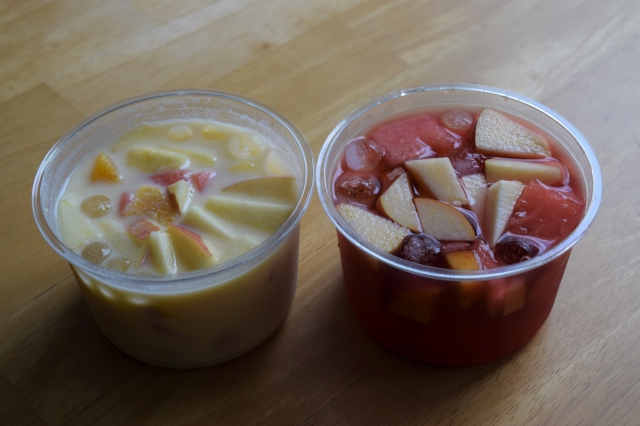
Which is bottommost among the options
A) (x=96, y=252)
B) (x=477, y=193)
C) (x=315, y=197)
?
(x=315, y=197)

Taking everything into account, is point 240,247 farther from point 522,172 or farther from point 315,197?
point 522,172

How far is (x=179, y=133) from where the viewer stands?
54.3 inches

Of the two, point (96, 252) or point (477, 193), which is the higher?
point (477, 193)

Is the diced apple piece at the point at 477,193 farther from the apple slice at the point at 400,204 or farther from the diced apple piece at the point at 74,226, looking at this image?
the diced apple piece at the point at 74,226

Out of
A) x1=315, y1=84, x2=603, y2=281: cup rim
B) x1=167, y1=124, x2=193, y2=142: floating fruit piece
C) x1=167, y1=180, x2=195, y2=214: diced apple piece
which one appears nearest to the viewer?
x1=315, y1=84, x2=603, y2=281: cup rim

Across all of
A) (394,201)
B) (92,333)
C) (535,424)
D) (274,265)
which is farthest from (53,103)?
(535,424)

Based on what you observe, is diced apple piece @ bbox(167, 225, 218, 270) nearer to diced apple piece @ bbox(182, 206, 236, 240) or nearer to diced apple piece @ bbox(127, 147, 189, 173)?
diced apple piece @ bbox(182, 206, 236, 240)

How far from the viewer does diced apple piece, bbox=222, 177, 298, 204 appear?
4.09 ft

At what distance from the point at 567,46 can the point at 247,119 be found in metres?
0.95

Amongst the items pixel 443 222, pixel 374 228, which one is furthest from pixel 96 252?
pixel 443 222

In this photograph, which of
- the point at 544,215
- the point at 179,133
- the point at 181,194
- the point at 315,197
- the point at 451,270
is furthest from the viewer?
the point at 315,197

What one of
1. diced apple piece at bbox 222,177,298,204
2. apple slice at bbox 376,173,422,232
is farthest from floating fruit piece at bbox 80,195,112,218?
apple slice at bbox 376,173,422,232

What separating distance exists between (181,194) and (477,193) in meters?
0.53

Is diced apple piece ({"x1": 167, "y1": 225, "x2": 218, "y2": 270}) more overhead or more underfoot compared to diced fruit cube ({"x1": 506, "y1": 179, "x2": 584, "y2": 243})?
more underfoot
